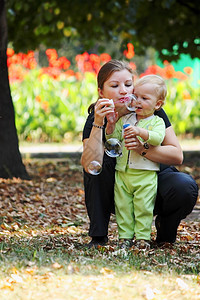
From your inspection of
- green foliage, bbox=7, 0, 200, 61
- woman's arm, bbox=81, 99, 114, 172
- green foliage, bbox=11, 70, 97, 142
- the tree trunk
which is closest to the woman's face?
woman's arm, bbox=81, 99, 114, 172

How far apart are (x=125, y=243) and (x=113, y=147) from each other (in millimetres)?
584

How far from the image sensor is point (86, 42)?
9.25m

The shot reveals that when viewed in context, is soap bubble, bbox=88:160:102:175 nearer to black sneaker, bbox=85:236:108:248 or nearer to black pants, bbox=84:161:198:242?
black pants, bbox=84:161:198:242

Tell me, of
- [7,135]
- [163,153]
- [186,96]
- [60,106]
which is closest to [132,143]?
[163,153]

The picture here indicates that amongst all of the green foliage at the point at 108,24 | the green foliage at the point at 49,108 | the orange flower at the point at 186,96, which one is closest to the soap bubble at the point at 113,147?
the green foliage at the point at 108,24

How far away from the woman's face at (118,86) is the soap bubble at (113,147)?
0.21 m

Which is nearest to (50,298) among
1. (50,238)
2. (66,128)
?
(50,238)

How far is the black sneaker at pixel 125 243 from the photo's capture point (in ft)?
11.6

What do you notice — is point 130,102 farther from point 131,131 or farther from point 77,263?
point 77,263

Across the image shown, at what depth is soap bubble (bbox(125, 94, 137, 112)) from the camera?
3447 mm

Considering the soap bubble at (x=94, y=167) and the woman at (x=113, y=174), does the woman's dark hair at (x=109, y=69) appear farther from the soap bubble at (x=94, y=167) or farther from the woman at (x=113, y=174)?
the soap bubble at (x=94, y=167)

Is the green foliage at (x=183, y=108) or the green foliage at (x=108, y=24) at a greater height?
the green foliage at (x=108, y=24)

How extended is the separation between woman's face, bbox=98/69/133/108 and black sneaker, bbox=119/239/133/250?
2.63 ft

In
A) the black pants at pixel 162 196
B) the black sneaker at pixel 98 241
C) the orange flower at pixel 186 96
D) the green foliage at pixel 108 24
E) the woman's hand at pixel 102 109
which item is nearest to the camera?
the woman's hand at pixel 102 109
